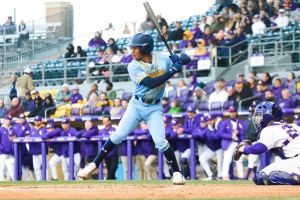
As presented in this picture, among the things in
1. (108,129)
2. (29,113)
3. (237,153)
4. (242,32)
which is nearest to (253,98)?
(108,129)

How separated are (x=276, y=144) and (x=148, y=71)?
201 cm

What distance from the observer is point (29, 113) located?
22.8 m

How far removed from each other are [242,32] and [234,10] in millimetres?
1593

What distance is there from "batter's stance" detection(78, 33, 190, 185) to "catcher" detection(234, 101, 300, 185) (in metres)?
1.34

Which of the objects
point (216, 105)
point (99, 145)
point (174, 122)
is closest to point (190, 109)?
point (174, 122)

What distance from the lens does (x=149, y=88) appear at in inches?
454

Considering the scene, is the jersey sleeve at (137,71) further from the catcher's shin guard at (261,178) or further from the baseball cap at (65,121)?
the baseball cap at (65,121)

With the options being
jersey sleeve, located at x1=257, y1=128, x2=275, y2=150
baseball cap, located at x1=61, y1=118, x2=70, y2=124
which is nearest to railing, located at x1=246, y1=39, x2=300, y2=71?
baseball cap, located at x1=61, y1=118, x2=70, y2=124

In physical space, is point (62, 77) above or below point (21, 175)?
above

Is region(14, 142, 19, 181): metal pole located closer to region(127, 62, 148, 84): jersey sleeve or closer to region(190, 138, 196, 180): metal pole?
region(190, 138, 196, 180): metal pole

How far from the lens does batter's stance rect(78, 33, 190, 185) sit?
11492 mm

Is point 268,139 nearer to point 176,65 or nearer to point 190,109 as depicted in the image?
point 176,65

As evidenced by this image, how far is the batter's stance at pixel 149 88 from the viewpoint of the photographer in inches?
452

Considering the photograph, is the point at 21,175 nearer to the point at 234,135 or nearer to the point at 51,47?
the point at 234,135
